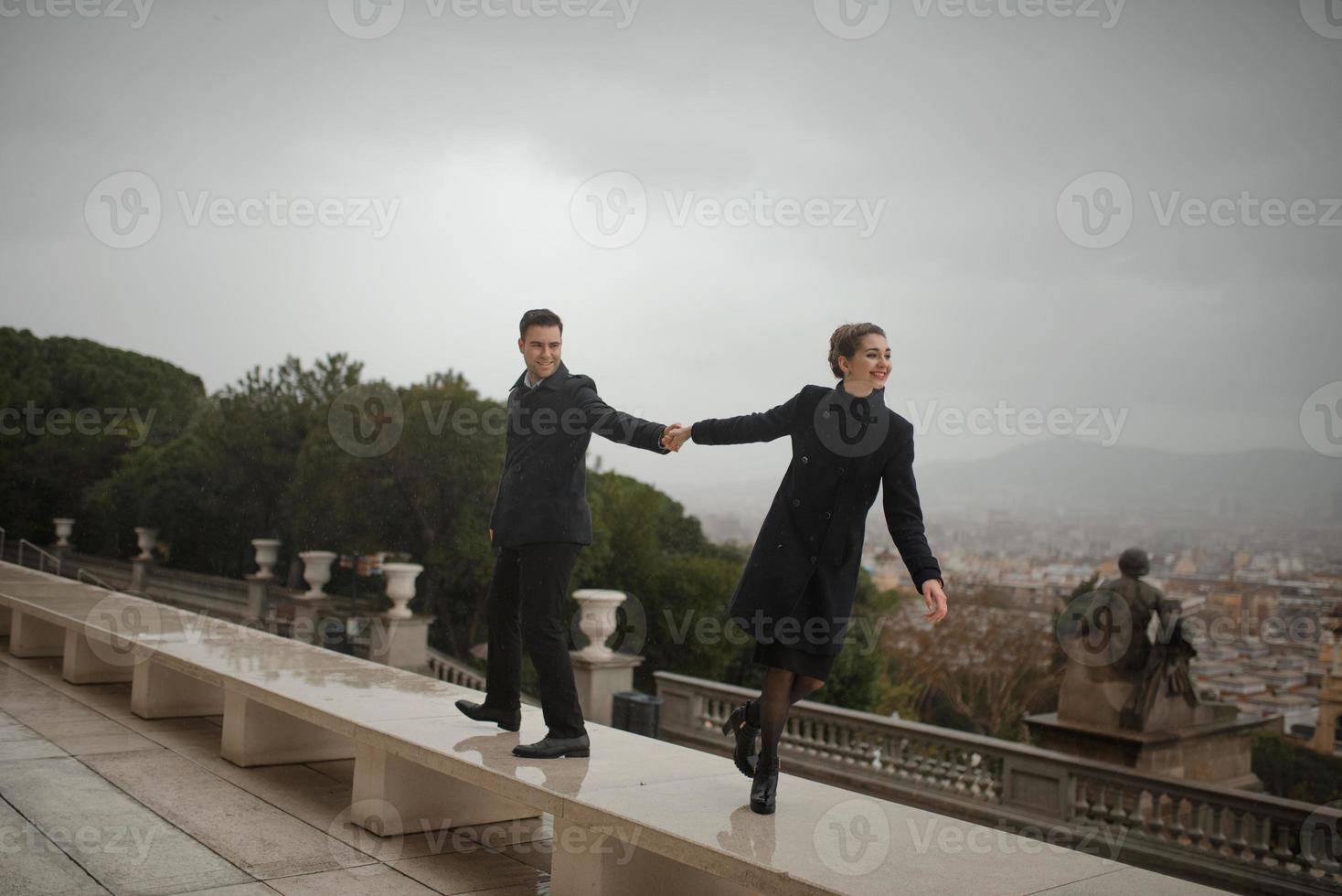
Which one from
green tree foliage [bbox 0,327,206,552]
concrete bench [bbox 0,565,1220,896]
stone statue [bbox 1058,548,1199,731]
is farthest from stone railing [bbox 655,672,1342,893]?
green tree foliage [bbox 0,327,206,552]

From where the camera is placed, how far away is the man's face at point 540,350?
12.1ft

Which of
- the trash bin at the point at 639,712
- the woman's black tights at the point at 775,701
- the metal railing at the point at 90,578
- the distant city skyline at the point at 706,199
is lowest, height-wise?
the metal railing at the point at 90,578

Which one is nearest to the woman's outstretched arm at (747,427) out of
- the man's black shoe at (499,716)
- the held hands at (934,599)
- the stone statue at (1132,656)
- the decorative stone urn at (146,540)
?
the held hands at (934,599)

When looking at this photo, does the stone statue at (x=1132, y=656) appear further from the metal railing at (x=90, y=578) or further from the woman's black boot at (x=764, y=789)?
the metal railing at (x=90, y=578)

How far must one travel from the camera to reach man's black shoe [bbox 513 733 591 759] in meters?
3.36

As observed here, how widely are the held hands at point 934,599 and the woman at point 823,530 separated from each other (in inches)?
2.0

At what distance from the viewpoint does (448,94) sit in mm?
30516

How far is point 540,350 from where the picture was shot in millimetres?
3689

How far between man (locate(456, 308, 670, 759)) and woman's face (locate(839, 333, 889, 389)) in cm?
73

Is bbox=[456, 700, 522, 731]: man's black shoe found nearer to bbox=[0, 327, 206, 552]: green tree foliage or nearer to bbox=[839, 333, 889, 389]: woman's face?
bbox=[839, 333, 889, 389]: woman's face

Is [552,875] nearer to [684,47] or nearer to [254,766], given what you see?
[254,766]

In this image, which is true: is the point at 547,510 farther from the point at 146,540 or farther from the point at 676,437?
the point at 146,540

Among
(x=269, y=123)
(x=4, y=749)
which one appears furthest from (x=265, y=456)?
(x=4, y=749)

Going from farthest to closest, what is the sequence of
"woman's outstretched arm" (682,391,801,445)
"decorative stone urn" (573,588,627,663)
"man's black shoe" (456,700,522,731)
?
"decorative stone urn" (573,588,627,663) < "man's black shoe" (456,700,522,731) < "woman's outstretched arm" (682,391,801,445)
